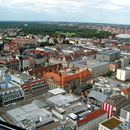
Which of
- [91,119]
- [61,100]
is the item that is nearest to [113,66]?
[61,100]

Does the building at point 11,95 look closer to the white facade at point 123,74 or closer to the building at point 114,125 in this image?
the building at point 114,125

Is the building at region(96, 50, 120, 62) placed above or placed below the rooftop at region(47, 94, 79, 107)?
above

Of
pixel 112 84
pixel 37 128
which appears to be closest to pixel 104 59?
pixel 112 84

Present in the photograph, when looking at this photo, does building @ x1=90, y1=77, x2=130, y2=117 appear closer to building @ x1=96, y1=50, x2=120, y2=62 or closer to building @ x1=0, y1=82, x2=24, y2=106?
building @ x1=0, y1=82, x2=24, y2=106

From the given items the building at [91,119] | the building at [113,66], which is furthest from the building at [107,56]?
the building at [91,119]

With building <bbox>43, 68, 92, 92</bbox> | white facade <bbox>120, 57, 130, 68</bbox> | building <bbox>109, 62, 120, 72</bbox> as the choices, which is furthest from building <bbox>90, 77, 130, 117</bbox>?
white facade <bbox>120, 57, 130, 68</bbox>

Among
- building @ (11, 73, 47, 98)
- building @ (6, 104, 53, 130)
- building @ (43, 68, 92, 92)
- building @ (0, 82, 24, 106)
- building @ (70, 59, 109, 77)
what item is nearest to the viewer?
building @ (6, 104, 53, 130)

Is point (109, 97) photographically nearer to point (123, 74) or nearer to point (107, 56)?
point (123, 74)

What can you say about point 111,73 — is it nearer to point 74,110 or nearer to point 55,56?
point 55,56
